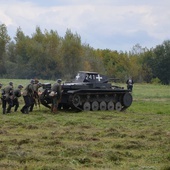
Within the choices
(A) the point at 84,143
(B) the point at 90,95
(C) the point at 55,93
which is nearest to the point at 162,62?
(B) the point at 90,95

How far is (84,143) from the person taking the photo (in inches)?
606

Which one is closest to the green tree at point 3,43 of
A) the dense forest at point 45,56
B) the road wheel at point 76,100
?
the dense forest at point 45,56

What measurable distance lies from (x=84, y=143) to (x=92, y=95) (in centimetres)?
1351

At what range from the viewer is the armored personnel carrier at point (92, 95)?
1099 inches

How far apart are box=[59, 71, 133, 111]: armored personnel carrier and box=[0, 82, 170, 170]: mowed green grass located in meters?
3.99

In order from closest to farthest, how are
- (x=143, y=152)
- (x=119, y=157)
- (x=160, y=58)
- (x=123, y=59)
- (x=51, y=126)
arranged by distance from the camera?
(x=119, y=157), (x=143, y=152), (x=51, y=126), (x=160, y=58), (x=123, y=59)

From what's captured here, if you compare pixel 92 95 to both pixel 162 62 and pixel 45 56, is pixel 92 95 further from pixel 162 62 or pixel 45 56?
pixel 162 62

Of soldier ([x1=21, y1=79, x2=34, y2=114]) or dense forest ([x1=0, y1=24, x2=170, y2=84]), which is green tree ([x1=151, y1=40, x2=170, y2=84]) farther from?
soldier ([x1=21, y1=79, x2=34, y2=114])

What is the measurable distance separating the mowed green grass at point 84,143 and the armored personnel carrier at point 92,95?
13.1 feet

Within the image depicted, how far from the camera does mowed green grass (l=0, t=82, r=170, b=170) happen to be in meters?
11.9

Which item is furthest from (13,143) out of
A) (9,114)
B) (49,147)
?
(9,114)

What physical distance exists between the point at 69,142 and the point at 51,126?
467 cm

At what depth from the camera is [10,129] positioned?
18.9 m

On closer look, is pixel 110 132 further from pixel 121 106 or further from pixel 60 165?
pixel 121 106
